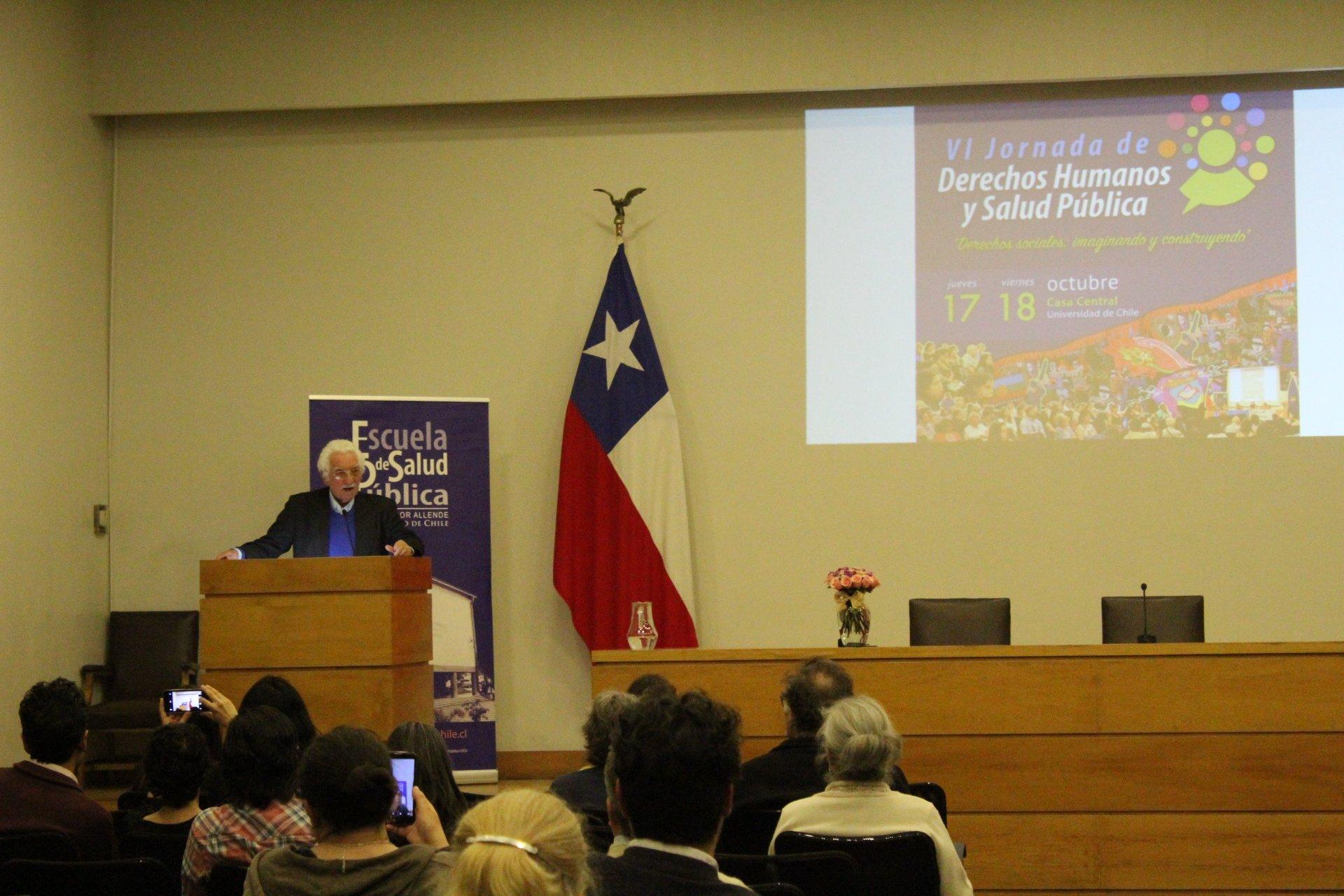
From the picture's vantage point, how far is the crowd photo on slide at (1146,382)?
23.2ft

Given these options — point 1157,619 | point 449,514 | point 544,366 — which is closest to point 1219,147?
point 1157,619

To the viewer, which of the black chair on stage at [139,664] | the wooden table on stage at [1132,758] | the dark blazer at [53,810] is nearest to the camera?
the dark blazer at [53,810]

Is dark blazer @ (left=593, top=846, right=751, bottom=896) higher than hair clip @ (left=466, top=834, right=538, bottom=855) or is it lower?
lower

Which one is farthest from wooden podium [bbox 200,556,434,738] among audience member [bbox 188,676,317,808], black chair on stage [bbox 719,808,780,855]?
black chair on stage [bbox 719,808,780,855]

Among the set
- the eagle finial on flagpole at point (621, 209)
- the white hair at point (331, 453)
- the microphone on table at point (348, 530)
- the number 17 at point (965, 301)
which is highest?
the eagle finial on flagpole at point (621, 209)

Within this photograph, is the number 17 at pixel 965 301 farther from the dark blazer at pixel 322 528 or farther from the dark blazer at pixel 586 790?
the dark blazer at pixel 586 790

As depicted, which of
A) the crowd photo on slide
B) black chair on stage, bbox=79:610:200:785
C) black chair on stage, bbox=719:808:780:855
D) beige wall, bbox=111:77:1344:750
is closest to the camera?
black chair on stage, bbox=719:808:780:855

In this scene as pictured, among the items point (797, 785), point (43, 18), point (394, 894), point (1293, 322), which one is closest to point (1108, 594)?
point (1293, 322)

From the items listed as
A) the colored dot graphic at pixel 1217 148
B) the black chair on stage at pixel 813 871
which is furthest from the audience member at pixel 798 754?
the colored dot graphic at pixel 1217 148

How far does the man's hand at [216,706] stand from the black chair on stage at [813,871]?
1676mm

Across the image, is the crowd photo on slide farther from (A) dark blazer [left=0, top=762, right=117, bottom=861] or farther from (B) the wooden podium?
(A) dark blazer [left=0, top=762, right=117, bottom=861]

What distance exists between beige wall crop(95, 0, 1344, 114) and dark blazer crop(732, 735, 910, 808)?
4663 mm

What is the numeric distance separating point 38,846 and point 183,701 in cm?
88

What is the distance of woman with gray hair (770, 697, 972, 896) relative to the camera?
286 centimetres
